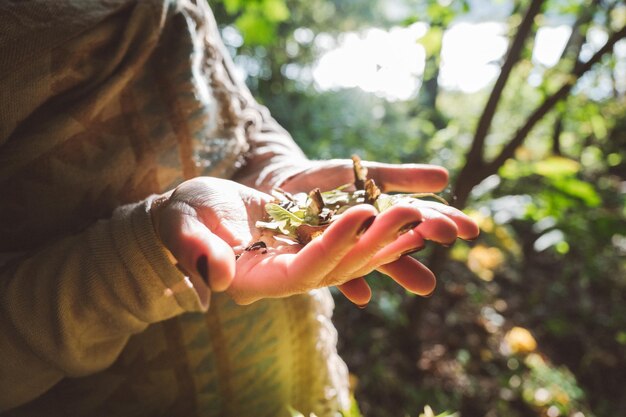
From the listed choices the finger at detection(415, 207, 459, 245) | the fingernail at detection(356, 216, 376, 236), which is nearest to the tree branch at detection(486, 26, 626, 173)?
the finger at detection(415, 207, 459, 245)

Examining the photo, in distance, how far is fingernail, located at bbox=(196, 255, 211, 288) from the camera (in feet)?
2.03

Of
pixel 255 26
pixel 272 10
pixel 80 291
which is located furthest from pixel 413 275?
pixel 255 26

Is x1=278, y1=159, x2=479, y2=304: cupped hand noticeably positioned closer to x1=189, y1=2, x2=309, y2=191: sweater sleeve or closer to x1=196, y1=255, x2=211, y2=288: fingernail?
x1=189, y1=2, x2=309, y2=191: sweater sleeve

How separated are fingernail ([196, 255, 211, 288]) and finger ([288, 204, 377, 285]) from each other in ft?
0.56

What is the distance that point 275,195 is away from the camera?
3.67ft

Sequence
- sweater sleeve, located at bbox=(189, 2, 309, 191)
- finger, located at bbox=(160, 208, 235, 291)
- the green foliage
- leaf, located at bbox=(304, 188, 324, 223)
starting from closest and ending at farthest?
finger, located at bbox=(160, 208, 235, 291)
leaf, located at bbox=(304, 188, 324, 223)
sweater sleeve, located at bbox=(189, 2, 309, 191)
the green foliage

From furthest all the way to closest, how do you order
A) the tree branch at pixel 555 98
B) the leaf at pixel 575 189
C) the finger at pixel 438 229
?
the leaf at pixel 575 189
the tree branch at pixel 555 98
the finger at pixel 438 229

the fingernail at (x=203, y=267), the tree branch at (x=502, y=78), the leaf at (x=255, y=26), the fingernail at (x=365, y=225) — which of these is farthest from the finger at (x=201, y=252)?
the leaf at (x=255, y=26)

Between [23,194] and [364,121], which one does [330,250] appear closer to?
[23,194]

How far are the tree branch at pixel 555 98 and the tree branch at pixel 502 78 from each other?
10cm

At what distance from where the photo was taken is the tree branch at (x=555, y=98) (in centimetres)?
177

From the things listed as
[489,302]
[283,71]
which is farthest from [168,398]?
[283,71]

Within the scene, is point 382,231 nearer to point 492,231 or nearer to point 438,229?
point 438,229

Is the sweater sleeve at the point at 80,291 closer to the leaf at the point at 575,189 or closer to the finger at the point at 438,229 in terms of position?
the finger at the point at 438,229
